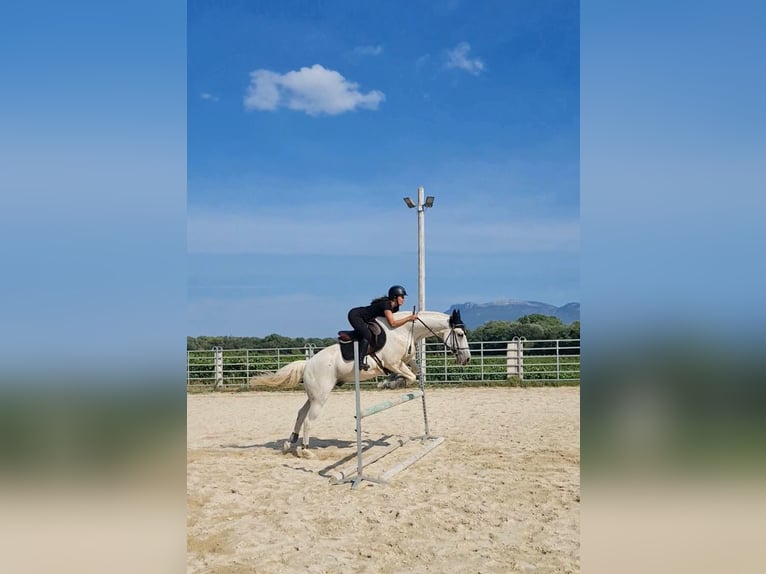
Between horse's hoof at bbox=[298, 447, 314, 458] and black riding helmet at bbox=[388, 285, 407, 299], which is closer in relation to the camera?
black riding helmet at bbox=[388, 285, 407, 299]

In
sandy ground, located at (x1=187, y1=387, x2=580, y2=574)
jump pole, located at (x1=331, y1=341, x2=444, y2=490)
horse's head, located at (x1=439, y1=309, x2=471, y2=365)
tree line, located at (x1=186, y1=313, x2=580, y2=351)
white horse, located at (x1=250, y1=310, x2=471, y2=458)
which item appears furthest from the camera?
tree line, located at (x1=186, y1=313, x2=580, y2=351)

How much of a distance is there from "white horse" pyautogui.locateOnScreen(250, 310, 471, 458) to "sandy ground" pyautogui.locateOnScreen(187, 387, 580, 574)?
2.65 feet

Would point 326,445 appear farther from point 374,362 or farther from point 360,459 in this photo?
point 360,459

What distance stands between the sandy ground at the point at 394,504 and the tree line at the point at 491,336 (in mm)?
8068

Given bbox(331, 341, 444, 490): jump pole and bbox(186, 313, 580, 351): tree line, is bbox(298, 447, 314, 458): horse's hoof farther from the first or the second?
bbox(186, 313, 580, 351): tree line

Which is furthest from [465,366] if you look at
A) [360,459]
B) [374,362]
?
[360,459]

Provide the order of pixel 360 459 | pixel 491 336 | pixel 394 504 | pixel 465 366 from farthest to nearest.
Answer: pixel 491 336 → pixel 465 366 → pixel 360 459 → pixel 394 504

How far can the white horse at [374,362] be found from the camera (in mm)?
5449

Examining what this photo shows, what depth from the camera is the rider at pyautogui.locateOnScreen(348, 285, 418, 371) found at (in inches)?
206

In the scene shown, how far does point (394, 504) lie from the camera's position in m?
3.94

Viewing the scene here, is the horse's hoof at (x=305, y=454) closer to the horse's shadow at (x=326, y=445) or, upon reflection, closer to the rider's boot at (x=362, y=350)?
the horse's shadow at (x=326, y=445)

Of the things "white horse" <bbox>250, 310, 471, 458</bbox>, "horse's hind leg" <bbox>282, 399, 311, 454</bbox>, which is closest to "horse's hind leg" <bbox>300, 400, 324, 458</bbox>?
"white horse" <bbox>250, 310, 471, 458</bbox>

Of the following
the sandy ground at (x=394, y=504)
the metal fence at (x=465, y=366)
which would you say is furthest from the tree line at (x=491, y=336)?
the sandy ground at (x=394, y=504)

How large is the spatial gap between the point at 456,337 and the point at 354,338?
1222mm
